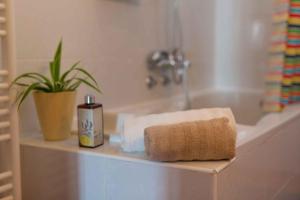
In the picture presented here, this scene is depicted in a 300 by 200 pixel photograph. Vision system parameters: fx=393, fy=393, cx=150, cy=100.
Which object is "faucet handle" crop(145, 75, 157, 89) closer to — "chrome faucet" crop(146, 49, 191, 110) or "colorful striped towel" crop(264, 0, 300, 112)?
"chrome faucet" crop(146, 49, 191, 110)

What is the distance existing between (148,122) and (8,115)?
1.35 feet

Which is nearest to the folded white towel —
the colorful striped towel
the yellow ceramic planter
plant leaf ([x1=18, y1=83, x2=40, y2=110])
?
the yellow ceramic planter

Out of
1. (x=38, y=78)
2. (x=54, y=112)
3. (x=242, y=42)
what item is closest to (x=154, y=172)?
(x=54, y=112)

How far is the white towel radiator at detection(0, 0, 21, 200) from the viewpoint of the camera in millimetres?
1116

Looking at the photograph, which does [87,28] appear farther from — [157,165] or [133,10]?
[157,165]

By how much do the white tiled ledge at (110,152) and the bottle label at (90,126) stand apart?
0.02 meters

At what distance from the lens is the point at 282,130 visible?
5.23ft

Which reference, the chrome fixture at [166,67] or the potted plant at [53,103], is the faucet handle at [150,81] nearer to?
the chrome fixture at [166,67]

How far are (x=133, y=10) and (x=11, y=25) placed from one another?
91cm

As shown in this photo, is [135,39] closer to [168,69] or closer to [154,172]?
[168,69]

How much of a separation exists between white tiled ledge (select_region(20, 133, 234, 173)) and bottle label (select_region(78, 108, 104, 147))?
2cm

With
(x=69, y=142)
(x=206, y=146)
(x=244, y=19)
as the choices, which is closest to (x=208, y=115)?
(x=206, y=146)

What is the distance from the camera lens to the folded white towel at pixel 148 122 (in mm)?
1138

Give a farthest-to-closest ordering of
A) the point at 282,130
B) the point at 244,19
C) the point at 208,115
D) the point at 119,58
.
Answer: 1. the point at 244,19
2. the point at 119,58
3. the point at 282,130
4. the point at 208,115
